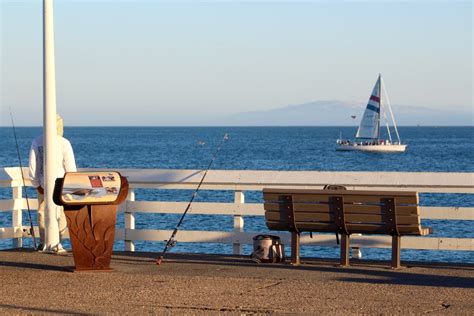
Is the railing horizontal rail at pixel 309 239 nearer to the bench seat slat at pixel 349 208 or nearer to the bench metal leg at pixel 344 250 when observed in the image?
the bench metal leg at pixel 344 250

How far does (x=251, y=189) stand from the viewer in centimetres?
1316

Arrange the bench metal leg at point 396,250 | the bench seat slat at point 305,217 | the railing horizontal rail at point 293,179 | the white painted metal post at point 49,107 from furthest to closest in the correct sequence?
the white painted metal post at point 49,107 < the railing horizontal rail at point 293,179 < the bench seat slat at point 305,217 < the bench metal leg at point 396,250

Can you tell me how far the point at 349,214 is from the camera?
11.6 metres

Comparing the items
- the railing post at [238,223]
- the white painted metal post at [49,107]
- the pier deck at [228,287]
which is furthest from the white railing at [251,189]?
the white painted metal post at [49,107]

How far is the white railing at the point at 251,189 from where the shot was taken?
1227cm

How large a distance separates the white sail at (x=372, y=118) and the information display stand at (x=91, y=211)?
80.6 m

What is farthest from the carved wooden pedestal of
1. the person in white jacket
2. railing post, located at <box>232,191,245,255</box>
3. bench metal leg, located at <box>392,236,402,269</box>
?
bench metal leg, located at <box>392,236,402,269</box>

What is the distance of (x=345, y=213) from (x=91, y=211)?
2.54m

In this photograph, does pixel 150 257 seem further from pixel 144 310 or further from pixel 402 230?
pixel 144 310

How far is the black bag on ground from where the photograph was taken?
12.2m

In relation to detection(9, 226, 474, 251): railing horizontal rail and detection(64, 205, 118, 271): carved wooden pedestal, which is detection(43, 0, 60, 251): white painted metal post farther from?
Answer: detection(9, 226, 474, 251): railing horizontal rail

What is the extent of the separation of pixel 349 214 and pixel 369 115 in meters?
83.2

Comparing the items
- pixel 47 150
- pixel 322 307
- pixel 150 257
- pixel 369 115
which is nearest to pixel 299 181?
pixel 150 257

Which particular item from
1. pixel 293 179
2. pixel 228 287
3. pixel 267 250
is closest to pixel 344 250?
pixel 267 250
